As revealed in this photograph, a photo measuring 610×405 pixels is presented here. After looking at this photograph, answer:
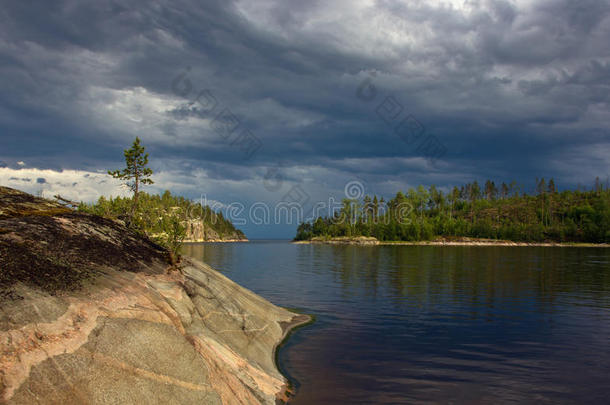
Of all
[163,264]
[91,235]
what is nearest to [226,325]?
[163,264]

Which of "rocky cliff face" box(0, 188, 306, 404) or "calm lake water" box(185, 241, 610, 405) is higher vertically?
"rocky cliff face" box(0, 188, 306, 404)

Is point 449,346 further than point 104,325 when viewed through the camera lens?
Yes

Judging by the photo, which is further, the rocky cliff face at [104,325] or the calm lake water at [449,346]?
the calm lake water at [449,346]

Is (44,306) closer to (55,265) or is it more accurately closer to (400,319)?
(55,265)

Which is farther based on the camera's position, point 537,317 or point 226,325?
point 537,317

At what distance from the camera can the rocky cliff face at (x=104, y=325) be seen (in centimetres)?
627

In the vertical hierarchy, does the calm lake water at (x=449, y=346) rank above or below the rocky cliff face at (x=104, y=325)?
Answer: below

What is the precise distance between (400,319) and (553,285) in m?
25.1

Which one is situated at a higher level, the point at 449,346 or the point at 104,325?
the point at 104,325

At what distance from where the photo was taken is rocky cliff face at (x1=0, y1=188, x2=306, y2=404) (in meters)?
6.27

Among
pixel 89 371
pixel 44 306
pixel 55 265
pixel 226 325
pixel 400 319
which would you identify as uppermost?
pixel 55 265

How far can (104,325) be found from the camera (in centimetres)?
764

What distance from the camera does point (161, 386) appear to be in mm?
7395

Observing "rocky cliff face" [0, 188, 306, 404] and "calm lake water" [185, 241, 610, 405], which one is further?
"calm lake water" [185, 241, 610, 405]
